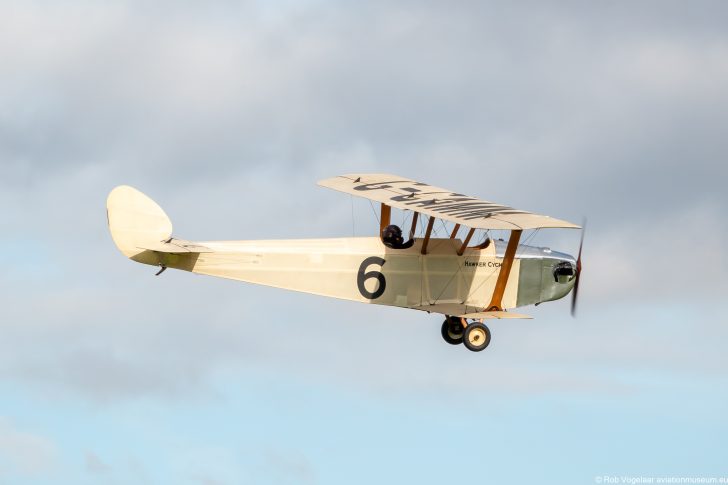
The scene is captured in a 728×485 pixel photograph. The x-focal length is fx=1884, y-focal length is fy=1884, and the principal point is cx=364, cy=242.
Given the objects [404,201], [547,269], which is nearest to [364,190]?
[404,201]

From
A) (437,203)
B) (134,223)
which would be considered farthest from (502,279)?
(134,223)

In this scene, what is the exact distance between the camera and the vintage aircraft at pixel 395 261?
3272 cm

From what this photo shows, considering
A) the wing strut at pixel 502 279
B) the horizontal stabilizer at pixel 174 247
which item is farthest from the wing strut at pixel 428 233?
the horizontal stabilizer at pixel 174 247

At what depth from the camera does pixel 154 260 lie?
32.8 m

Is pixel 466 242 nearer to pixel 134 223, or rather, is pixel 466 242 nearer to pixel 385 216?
pixel 385 216

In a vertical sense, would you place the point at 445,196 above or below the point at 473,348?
above

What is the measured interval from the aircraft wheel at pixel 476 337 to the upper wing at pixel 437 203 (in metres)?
2.03

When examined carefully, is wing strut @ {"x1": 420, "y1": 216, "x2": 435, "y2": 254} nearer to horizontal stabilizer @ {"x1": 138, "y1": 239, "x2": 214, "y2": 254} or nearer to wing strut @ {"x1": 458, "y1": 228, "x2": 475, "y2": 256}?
wing strut @ {"x1": 458, "y1": 228, "x2": 475, "y2": 256}

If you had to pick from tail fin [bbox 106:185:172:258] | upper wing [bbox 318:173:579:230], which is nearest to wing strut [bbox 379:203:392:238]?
upper wing [bbox 318:173:579:230]

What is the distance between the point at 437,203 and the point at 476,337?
2.54 meters

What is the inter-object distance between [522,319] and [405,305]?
7.46 feet

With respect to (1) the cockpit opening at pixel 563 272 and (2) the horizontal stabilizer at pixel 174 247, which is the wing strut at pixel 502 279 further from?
(2) the horizontal stabilizer at pixel 174 247

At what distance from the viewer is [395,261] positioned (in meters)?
33.4

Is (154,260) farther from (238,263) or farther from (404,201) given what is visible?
(404,201)
